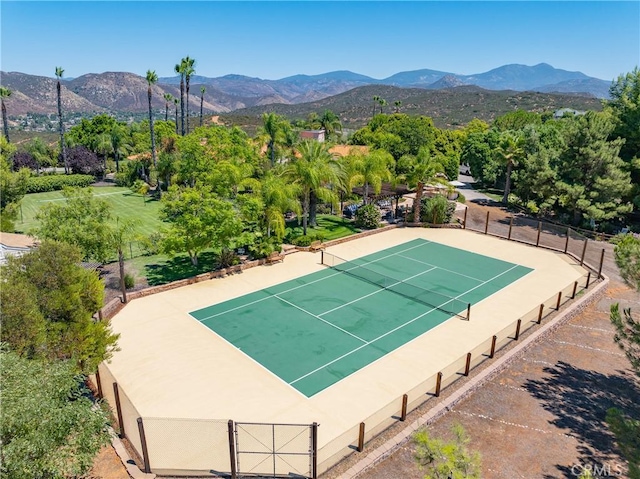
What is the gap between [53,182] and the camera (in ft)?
148

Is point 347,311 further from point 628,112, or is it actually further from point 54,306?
point 628,112

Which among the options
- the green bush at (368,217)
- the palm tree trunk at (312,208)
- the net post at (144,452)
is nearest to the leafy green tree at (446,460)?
the net post at (144,452)

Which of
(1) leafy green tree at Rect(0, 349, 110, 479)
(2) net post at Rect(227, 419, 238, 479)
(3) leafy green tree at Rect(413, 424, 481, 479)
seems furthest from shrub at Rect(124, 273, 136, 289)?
(3) leafy green tree at Rect(413, 424, 481, 479)

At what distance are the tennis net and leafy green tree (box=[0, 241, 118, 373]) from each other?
13.5 meters

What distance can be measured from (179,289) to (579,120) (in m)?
30.3

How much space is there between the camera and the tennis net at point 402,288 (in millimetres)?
19766

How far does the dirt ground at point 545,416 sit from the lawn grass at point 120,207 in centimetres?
2322

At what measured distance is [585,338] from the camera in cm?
1762

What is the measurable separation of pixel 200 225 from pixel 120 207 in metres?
20.0

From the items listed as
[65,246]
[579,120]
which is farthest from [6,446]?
[579,120]

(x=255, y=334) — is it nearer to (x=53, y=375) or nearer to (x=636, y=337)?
(x=53, y=375)

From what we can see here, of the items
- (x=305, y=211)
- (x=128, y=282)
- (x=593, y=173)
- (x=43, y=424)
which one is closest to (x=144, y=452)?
(x=43, y=424)

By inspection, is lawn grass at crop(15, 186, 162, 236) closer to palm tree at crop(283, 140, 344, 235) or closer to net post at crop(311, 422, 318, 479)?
palm tree at crop(283, 140, 344, 235)

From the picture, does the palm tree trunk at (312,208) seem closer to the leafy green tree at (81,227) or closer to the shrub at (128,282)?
the leafy green tree at (81,227)
